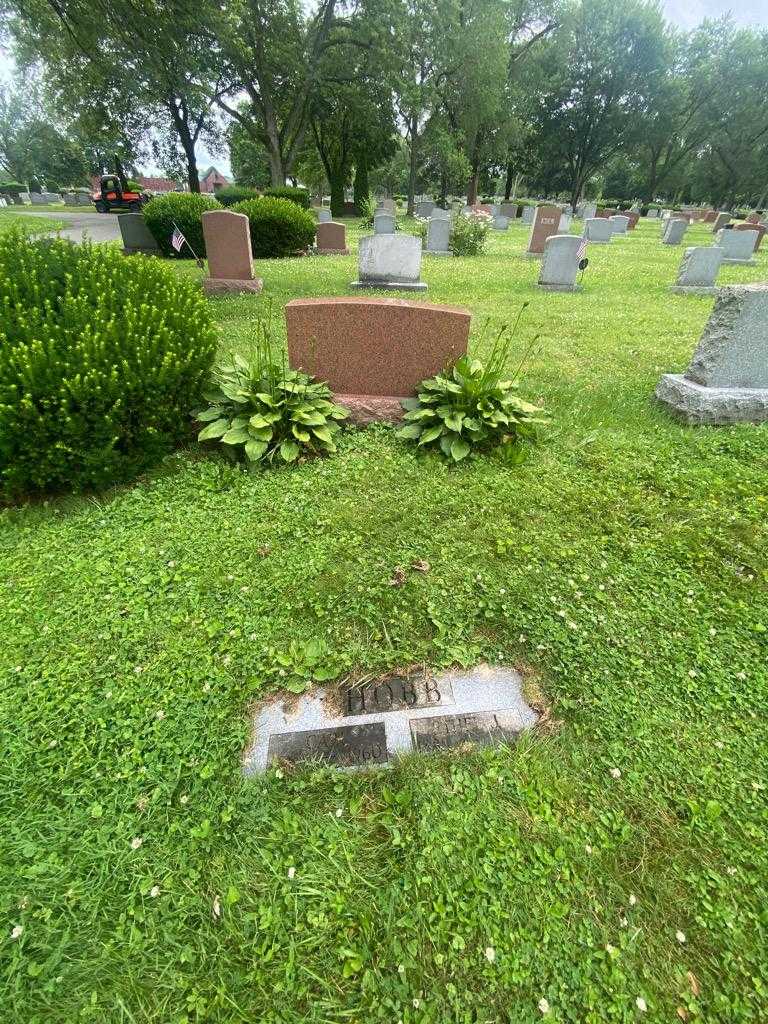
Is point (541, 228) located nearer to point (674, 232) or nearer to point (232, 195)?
point (674, 232)

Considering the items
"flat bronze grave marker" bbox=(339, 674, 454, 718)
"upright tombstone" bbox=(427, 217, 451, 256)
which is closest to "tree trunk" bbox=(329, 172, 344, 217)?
"upright tombstone" bbox=(427, 217, 451, 256)

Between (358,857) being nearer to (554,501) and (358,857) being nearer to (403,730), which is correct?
(403,730)

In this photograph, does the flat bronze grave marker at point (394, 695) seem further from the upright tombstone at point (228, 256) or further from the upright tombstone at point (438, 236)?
the upright tombstone at point (438, 236)

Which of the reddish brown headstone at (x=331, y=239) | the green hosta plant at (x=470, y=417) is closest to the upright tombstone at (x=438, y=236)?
the reddish brown headstone at (x=331, y=239)

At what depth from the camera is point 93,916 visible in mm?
1547

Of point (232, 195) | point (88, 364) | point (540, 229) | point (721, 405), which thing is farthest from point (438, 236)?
point (232, 195)

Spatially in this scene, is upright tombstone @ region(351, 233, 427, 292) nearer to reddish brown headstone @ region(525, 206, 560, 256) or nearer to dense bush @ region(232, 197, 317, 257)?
dense bush @ region(232, 197, 317, 257)

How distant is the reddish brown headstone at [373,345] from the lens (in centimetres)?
409

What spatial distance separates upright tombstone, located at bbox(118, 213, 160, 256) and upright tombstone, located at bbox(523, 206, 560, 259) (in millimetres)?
11372

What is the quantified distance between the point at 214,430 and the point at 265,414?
0.42 metres

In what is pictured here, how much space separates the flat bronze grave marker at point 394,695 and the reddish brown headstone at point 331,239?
1562cm

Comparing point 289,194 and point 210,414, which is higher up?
point 289,194

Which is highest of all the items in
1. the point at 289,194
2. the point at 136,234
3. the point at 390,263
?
the point at 289,194

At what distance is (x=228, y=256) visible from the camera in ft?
29.9
